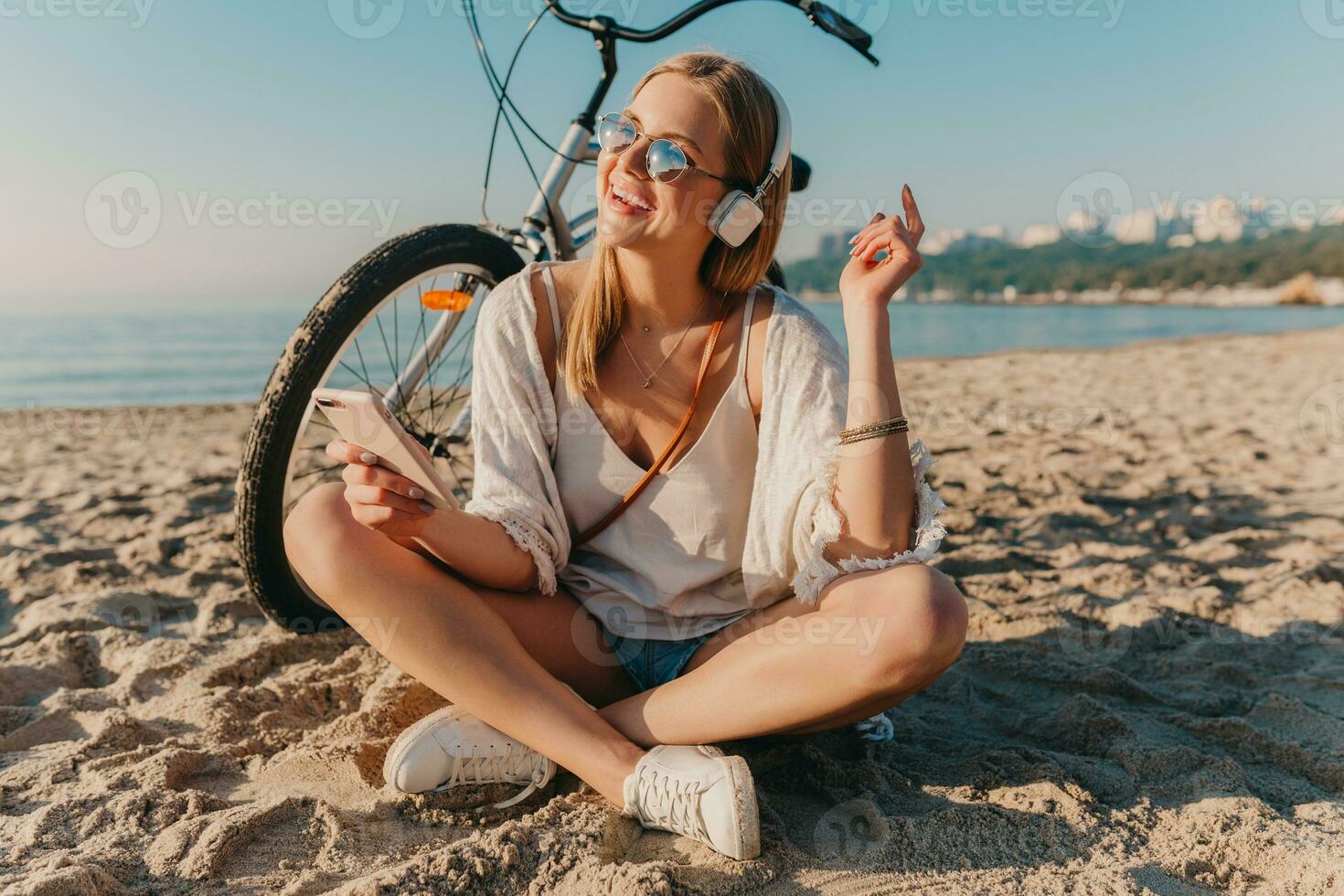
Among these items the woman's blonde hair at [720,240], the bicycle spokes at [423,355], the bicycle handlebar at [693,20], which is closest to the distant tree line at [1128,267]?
the bicycle handlebar at [693,20]

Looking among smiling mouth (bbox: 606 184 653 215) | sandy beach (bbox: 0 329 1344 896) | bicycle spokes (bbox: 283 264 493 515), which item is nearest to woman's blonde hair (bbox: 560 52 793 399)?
smiling mouth (bbox: 606 184 653 215)

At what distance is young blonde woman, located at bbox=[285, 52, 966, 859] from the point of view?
140 centimetres

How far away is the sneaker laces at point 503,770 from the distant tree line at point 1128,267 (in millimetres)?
35498

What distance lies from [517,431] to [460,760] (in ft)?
1.87

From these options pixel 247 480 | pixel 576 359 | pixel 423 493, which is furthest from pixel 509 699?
pixel 247 480

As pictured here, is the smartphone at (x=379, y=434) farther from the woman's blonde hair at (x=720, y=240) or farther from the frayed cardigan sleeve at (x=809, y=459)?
the frayed cardigan sleeve at (x=809, y=459)

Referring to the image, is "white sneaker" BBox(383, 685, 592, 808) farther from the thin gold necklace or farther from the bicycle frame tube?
the bicycle frame tube

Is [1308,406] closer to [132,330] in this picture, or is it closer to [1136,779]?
[1136,779]

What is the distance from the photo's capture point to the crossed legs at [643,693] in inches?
53.9

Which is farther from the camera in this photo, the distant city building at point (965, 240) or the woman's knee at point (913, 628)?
the distant city building at point (965, 240)

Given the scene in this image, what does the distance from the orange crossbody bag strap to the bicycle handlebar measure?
0.91m

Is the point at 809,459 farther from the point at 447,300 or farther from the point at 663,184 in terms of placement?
the point at 447,300

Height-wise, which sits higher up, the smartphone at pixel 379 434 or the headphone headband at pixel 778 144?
the headphone headband at pixel 778 144

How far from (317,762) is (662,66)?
1.39 meters
